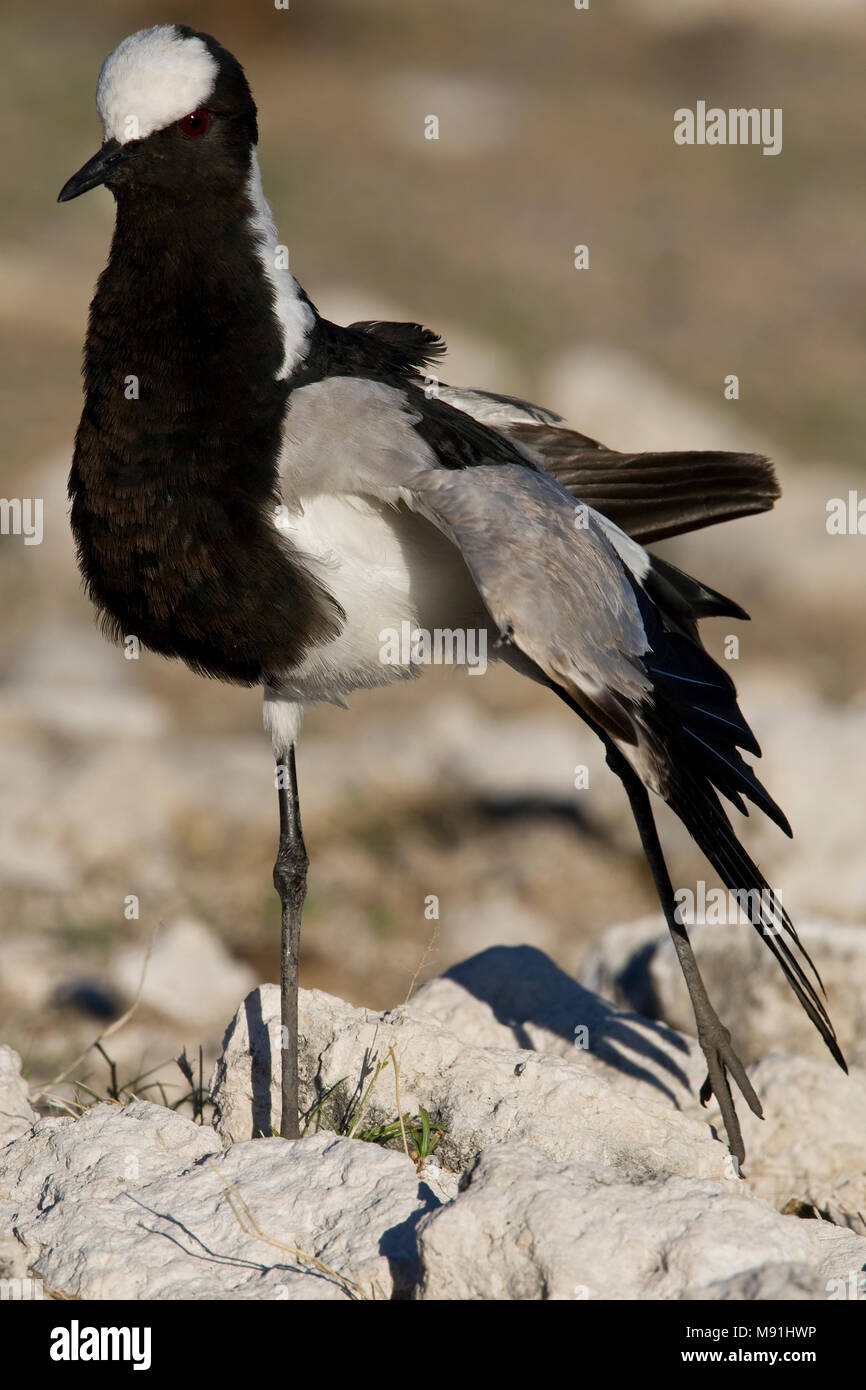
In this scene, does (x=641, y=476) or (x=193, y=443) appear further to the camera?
(x=641, y=476)

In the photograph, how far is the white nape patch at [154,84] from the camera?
4.16 meters

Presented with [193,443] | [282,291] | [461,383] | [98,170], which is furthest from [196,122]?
[461,383]

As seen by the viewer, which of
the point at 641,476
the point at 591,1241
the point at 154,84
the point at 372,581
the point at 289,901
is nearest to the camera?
the point at 591,1241

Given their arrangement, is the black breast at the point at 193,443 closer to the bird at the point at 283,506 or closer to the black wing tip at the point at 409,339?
the bird at the point at 283,506

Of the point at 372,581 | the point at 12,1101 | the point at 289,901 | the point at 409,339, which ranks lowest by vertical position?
the point at 12,1101

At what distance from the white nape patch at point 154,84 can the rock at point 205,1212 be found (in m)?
2.61

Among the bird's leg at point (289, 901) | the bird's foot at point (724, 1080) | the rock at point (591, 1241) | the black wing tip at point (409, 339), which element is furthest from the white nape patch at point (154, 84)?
the bird's foot at point (724, 1080)

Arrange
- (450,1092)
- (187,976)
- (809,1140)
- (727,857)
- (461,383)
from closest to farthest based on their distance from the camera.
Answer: (727,857)
(450,1092)
(809,1140)
(187,976)
(461,383)

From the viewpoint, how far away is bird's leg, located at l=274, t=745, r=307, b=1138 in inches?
172

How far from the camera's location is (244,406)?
13.8 feet

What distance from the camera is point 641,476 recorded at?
211 inches

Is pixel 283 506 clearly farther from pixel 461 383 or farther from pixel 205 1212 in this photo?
pixel 461 383

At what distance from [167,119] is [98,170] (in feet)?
0.76

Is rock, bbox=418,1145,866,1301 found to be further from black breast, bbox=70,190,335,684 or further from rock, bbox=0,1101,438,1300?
black breast, bbox=70,190,335,684
